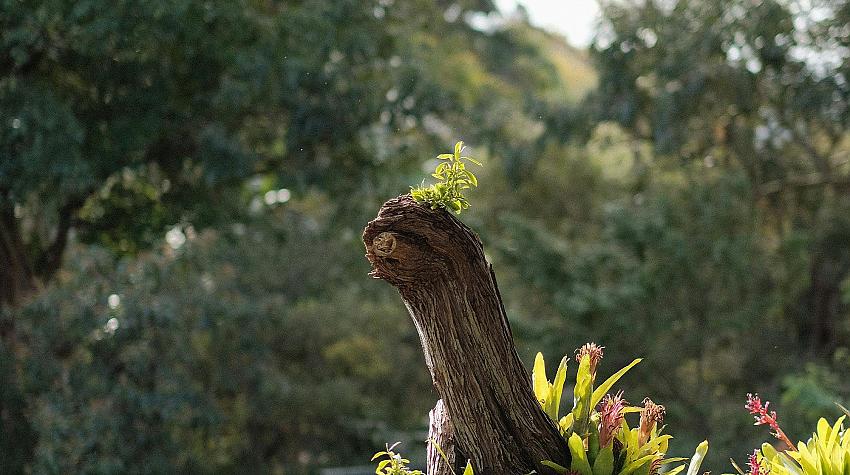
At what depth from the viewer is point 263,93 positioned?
8.55 metres

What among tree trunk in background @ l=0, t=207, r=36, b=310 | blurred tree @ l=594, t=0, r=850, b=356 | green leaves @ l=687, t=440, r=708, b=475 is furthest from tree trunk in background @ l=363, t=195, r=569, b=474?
blurred tree @ l=594, t=0, r=850, b=356

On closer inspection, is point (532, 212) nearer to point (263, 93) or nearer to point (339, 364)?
point (339, 364)

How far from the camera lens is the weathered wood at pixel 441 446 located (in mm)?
2820

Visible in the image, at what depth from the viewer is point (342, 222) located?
9578 millimetres

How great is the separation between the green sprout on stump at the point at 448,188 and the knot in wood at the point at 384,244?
123 mm

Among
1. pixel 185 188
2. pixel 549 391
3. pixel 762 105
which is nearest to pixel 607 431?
pixel 549 391

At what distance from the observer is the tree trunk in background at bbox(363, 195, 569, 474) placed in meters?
2.54

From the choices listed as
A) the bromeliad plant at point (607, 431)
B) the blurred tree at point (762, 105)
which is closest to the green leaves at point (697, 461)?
the bromeliad plant at point (607, 431)

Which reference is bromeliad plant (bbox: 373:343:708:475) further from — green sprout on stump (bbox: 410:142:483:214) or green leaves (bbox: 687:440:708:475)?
green sprout on stump (bbox: 410:142:483:214)

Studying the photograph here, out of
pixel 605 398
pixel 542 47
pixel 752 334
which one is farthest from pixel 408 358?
pixel 542 47

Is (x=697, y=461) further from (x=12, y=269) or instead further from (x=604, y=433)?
(x=12, y=269)

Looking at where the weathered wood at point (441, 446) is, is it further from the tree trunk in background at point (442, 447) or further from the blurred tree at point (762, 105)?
the blurred tree at point (762, 105)

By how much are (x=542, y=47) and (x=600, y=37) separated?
858cm

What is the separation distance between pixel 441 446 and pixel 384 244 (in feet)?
2.07
